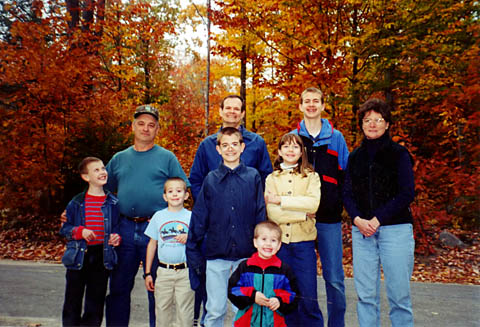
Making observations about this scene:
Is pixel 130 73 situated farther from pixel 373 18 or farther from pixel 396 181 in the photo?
pixel 396 181

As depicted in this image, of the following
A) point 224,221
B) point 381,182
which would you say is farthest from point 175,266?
point 381,182

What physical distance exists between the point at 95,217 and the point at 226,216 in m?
1.54

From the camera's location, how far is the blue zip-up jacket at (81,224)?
142 inches

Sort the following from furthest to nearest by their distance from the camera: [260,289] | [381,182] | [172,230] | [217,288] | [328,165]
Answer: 1. [328,165]
2. [172,230]
3. [381,182]
4. [217,288]
5. [260,289]

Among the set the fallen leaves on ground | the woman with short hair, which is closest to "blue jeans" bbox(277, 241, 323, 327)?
the woman with short hair

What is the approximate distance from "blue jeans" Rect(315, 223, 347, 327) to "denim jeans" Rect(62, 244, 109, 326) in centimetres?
236

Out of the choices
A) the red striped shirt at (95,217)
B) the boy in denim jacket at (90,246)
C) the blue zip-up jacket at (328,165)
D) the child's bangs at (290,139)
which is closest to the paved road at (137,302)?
the boy in denim jacket at (90,246)

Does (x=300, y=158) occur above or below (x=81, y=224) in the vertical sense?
above

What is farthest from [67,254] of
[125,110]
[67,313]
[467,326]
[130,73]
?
[130,73]

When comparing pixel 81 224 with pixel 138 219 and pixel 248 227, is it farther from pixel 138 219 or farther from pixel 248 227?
pixel 248 227

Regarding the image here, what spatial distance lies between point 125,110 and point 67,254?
7445mm

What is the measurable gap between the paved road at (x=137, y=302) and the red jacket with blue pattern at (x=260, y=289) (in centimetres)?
189

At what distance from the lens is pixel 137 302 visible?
5230 mm

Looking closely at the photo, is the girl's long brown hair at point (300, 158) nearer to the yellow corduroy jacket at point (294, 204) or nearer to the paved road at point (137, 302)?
the yellow corduroy jacket at point (294, 204)
